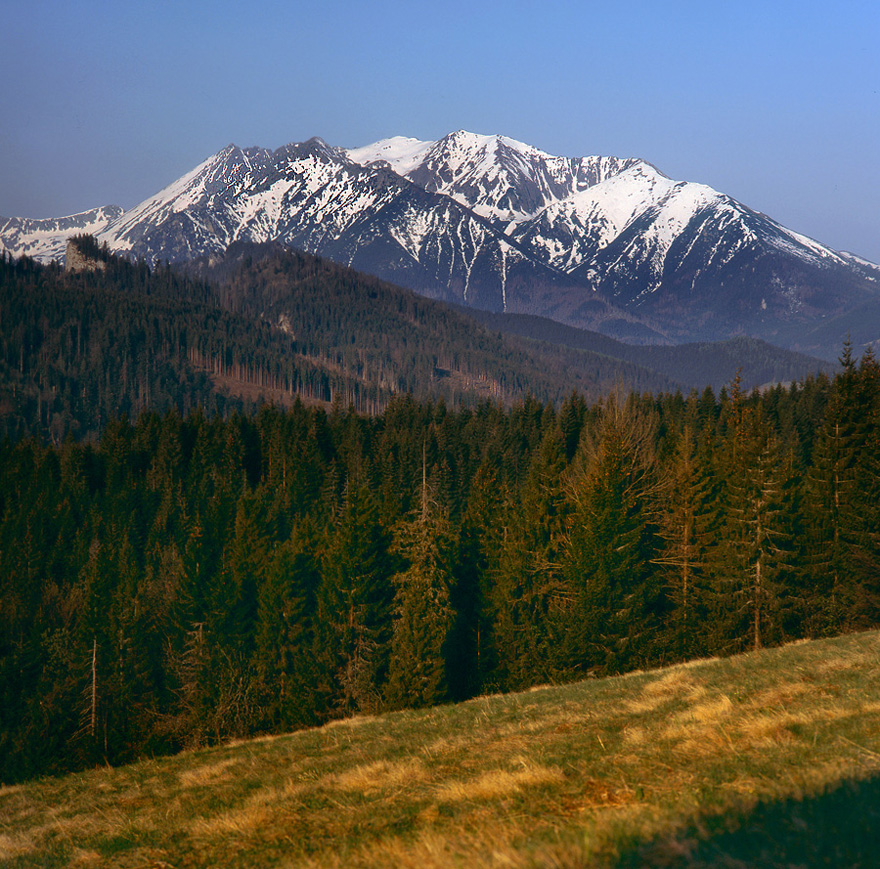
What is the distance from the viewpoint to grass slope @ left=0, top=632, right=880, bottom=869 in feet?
27.8

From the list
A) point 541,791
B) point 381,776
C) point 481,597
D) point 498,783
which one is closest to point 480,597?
point 481,597

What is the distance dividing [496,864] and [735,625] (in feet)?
120

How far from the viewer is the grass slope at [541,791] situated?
848cm

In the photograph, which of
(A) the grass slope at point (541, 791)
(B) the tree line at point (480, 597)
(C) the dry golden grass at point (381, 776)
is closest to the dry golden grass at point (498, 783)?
(A) the grass slope at point (541, 791)

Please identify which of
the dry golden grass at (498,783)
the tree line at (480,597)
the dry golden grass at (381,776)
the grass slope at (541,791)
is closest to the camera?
the grass slope at (541,791)

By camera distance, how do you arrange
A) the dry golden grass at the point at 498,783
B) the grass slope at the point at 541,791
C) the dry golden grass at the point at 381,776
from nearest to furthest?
the grass slope at the point at 541,791 < the dry golden grass at the point at 498,783 < the dry golden grass at the point at 381,776

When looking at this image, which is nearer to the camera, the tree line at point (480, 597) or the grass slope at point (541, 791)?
the grass slope at point (541, 791)

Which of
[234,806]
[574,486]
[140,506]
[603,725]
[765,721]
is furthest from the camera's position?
[140,506]

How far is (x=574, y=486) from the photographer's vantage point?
4681 centimetres

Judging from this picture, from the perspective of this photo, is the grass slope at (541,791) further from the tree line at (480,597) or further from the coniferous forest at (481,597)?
the tree line at (480,597)

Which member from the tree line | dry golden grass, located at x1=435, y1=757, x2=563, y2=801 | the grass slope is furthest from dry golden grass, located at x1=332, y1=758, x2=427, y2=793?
the tree line

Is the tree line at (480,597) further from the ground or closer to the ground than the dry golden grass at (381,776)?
closer to the ground

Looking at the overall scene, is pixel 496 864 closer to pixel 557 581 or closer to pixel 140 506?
pixel 557 581

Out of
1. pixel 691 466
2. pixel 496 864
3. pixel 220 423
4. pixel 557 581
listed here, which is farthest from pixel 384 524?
pixel 220 423
